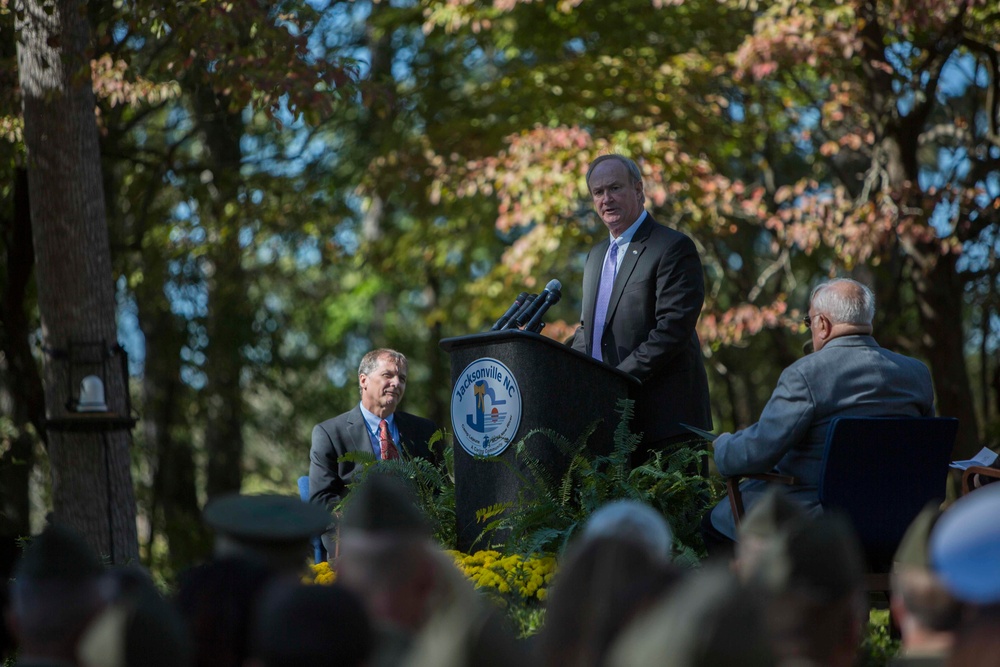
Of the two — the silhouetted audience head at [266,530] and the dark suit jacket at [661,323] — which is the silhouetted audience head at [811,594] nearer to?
the silhouetted audience head at [266,530]

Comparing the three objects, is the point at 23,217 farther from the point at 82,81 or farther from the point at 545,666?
the point at 545,666

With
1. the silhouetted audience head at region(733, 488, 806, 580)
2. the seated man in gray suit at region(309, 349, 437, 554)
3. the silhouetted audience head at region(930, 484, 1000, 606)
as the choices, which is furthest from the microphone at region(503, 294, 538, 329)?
the silhouetted audience head at region(930, 484, 1000, 606)

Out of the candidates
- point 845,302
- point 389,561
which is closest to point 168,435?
→ point 845,302

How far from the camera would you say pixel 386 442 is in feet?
21.6

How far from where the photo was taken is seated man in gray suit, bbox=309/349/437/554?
6.46 meters

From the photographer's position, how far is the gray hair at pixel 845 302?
4.79 meters

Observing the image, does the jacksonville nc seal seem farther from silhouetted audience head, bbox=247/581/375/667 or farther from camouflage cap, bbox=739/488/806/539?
silhouetted audience head, bbox=247/581/375/667

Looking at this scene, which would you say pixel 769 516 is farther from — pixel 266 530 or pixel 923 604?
A: pixel 266 530

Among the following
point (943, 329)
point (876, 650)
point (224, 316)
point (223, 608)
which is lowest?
point (876, 650)

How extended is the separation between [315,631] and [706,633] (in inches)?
27.1

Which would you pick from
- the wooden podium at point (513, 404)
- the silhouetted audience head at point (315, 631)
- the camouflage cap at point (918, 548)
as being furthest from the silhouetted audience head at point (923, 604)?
the wooden podium at point (513, 404)

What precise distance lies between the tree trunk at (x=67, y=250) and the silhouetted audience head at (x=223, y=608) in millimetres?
5859

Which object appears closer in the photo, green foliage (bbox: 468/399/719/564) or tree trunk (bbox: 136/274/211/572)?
green foliage (bbox: 468/399/719/564)

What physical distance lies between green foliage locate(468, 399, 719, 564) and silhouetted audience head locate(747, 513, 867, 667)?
235 centimetres
